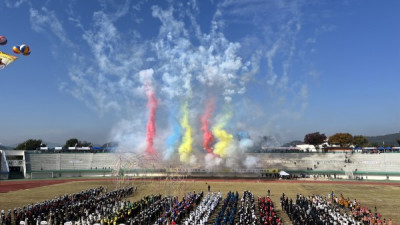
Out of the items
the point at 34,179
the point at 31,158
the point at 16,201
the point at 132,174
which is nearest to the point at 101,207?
the point at 16,201

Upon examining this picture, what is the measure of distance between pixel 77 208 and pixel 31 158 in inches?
1802

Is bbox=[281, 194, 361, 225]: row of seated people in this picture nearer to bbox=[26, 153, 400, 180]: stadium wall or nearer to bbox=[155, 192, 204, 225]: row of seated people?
bbox=[155, 192, 204, 225]: row of seated people

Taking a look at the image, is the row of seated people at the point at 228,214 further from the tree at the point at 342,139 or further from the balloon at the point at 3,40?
the tree at the point at 342,139

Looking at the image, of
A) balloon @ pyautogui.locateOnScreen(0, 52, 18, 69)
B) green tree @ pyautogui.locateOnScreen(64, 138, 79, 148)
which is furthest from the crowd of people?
green tree @ pyautogui.locateOnScreen(64, 138, 79, 148)

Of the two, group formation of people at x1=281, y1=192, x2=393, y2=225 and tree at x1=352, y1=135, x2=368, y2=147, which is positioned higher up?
tree at x1=352, y1=135, x2=368, y2=147

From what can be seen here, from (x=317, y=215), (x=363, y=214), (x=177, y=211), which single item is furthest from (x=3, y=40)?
(x=363, y=214)

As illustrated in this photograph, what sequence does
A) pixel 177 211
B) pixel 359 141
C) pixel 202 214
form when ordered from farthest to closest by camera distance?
pixel 359 141
pixel 177 211
pixel 202 214

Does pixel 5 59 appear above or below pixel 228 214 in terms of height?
above

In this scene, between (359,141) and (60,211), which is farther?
(359,141)

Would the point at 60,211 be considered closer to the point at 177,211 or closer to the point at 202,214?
the point at 177,211

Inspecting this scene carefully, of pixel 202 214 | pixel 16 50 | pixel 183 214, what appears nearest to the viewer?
pixel 202 214

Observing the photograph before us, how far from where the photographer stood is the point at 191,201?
28500mm

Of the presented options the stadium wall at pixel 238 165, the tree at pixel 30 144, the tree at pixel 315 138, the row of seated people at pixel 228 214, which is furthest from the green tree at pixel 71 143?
the row of seated people at pixel 228 214

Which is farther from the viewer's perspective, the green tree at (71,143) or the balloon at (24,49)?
the green tree at (71,143)
